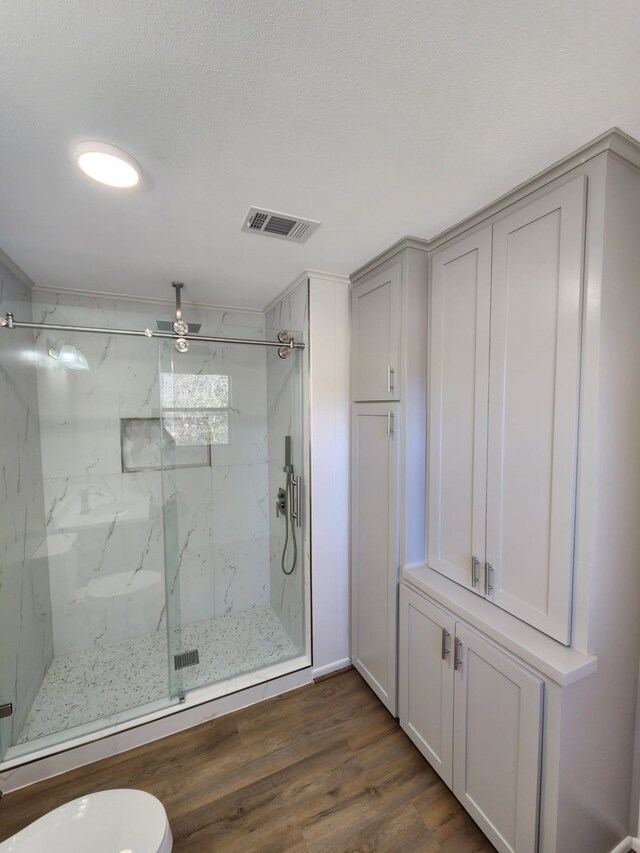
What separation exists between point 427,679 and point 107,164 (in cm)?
238

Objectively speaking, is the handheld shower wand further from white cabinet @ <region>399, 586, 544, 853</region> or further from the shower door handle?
white cabinet @ <region>399, 586, 544, 853</region>

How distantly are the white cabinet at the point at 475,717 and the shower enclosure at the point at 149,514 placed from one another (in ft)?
2.64

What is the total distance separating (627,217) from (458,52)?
2.46ft

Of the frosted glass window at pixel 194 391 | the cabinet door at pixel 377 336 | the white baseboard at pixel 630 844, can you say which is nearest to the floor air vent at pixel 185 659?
the frosted glass window at pixel 194 391

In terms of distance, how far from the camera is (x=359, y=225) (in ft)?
5.10

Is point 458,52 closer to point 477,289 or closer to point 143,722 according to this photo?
point 477,289

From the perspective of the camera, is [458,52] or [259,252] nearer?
[458,52]

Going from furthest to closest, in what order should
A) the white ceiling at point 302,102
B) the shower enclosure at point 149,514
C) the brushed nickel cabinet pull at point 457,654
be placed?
the shower enclosure at point 149,514
the brushed nickel cabinet pull at point 457,654
the white ceiling at point 302,102

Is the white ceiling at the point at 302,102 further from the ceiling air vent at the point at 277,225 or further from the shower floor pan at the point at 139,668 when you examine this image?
the shower floor pan at the point at 139,668

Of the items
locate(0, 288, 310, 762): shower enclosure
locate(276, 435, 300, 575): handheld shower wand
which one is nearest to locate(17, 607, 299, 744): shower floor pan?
locate(0, 288, 310, 762): shower enclosure

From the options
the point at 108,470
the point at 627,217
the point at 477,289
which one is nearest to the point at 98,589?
the point at 108,470

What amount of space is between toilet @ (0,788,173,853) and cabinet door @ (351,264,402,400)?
6.01ft

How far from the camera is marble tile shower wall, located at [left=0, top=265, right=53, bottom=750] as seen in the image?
69.9 inches

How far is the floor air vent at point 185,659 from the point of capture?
2121mm
